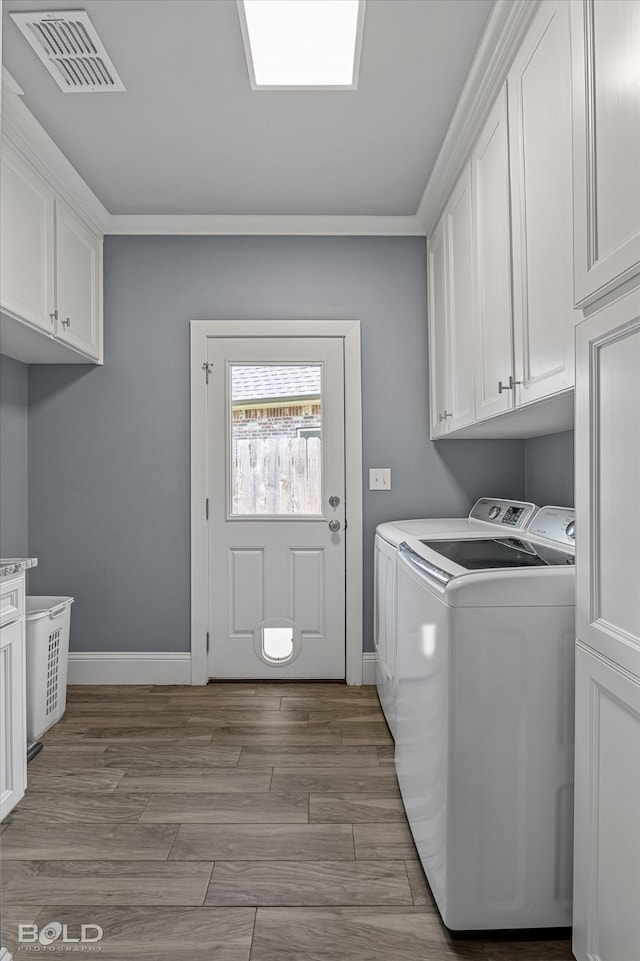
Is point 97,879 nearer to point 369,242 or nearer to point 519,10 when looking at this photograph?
point 519,10

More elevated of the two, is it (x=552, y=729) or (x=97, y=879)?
(x=552, y=729)

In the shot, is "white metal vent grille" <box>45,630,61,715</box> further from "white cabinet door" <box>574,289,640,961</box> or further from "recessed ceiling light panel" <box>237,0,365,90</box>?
"recessed ceiling light panel" <box>237,0,365,90</box>

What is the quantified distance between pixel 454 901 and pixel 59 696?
203 centimetres

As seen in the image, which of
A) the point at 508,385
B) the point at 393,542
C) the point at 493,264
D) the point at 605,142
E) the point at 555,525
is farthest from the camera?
the point at 393,542

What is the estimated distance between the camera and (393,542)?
2.48 meters

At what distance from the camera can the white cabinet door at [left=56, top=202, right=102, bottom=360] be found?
2822mm

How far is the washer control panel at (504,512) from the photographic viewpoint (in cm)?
260

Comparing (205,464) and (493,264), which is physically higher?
(493,264)

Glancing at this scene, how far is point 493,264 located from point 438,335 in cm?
98

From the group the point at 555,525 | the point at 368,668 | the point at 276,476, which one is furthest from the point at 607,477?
the point at 368,668

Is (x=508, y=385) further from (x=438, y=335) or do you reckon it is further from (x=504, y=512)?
(x=438, y=335)

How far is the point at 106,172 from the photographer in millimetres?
2812

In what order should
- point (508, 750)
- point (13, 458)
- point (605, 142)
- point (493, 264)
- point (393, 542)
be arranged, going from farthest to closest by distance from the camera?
point (13, 458) < point (393, 542) < point (493, 264) < point (508, 750) < point (605, 142)

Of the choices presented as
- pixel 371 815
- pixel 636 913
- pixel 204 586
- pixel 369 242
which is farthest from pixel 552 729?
pixel 369 242
